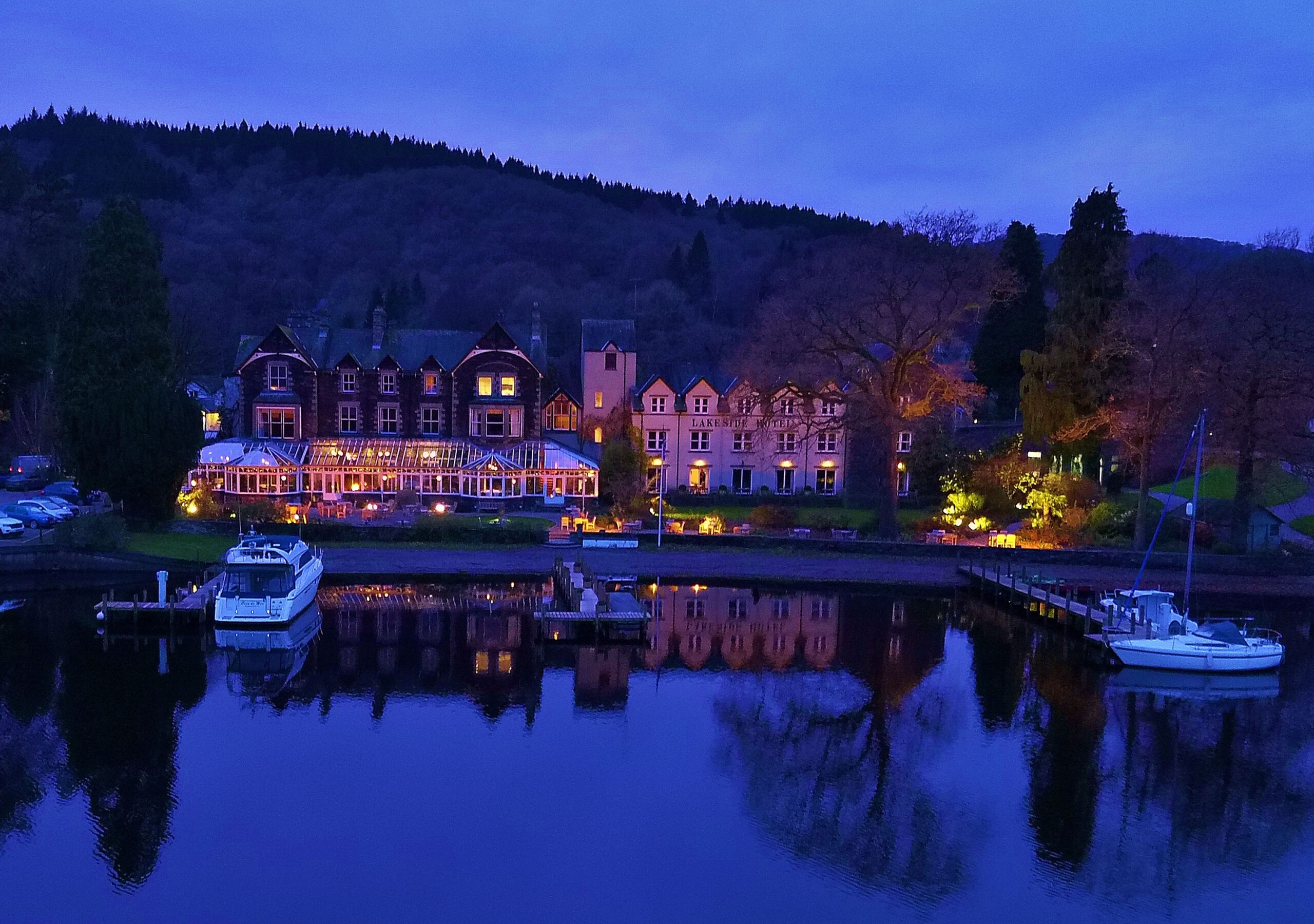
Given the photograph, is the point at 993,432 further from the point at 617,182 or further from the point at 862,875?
the point at 617,182

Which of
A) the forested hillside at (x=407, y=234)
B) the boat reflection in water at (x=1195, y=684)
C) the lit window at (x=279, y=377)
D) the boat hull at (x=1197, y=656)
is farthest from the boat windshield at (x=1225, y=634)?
the forested hillside at (x=407, y=234)

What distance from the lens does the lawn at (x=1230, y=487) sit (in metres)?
51.2

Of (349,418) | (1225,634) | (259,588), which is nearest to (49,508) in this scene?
(349,418)

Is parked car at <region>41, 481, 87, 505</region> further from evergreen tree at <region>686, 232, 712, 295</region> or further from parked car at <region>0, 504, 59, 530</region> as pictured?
evergreen tree at <region>686, 232, 712, 295</region>

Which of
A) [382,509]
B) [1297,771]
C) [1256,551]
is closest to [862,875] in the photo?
[1297,771]

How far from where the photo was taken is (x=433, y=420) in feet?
186

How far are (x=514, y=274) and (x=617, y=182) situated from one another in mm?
48507

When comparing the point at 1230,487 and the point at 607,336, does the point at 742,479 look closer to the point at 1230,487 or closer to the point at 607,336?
the point at 607,336

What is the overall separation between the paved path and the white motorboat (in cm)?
740

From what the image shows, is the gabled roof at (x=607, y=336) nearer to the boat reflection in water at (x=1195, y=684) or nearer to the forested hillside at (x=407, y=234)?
A: the forested hillside at (x=407, y=234)

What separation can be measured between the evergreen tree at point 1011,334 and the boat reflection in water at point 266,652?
1867 inches

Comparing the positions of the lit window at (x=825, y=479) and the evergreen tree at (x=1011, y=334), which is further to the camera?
the evergreen tree at (x=1011, y=334)

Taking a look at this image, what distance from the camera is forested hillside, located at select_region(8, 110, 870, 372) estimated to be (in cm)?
8781

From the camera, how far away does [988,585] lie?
3900 cm
